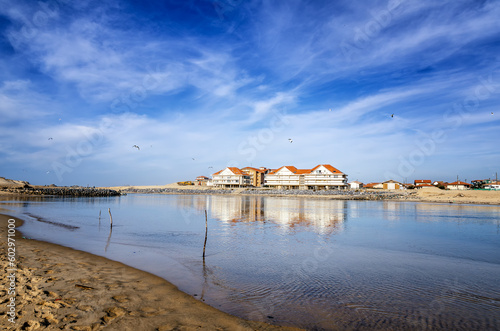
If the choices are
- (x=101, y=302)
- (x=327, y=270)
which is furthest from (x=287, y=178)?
(x=101, y=302)

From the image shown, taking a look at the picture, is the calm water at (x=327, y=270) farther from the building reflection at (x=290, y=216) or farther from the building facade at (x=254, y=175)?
the building facade at (x=254, y=175)

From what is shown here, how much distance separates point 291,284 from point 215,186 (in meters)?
117

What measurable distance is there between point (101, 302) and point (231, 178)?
113226mm

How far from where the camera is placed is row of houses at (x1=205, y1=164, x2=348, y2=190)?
104625 millimetres

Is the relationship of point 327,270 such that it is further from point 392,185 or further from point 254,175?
point 392,185

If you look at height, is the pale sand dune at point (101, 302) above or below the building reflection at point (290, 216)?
above

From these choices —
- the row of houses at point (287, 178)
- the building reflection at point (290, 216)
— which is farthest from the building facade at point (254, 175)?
the building reflection at point (290, 216)

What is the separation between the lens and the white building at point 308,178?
104250mm

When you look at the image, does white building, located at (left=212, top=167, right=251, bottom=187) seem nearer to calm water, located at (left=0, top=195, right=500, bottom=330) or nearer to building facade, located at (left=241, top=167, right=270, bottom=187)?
building facade, located at (left=241, top=167, right=270, bottom=187)

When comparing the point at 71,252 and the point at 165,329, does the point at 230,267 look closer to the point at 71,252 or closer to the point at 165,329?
the point at 165,329

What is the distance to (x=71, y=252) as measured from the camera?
47.9ft

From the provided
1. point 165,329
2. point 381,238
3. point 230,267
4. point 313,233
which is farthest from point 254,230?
point 165,329

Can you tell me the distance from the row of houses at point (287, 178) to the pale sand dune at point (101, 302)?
98.9 meters

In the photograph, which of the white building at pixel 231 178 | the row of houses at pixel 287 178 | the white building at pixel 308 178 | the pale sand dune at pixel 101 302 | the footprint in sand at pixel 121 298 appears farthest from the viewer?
the white building at pixel 231 178
